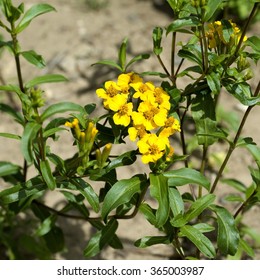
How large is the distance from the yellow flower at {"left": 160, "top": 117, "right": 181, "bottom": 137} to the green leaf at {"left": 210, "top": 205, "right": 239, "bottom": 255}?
22.8 inches

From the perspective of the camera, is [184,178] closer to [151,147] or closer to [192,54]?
[151,147]

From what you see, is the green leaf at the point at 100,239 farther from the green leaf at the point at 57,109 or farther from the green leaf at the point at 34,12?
the green leaf at the point at 34,12

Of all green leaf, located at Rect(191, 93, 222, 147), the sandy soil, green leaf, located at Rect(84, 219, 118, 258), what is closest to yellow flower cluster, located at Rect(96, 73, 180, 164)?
green leaf, located at Rect(191, 93, 222, 147)

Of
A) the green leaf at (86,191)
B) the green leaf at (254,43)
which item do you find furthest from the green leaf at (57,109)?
the green leaf at (254,43)

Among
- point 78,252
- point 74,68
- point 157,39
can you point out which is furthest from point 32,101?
point 74,68

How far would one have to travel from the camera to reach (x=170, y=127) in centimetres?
218

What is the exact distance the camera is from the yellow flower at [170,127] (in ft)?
7.11

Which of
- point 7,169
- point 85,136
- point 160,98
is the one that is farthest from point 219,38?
point 7,169

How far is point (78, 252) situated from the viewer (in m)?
3.52

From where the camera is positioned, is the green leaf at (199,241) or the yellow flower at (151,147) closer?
the yellow flower at (151,147)

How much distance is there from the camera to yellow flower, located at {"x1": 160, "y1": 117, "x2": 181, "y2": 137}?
85.3 inches

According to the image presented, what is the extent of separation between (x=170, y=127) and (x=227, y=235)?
0.65 m

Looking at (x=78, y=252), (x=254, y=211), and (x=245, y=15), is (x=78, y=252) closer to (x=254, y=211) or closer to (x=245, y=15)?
(x=254, y=211)
